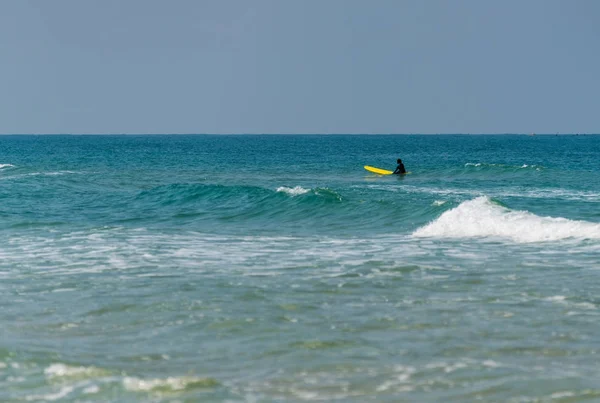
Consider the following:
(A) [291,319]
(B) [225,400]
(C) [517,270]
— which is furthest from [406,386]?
(C) [517,270]

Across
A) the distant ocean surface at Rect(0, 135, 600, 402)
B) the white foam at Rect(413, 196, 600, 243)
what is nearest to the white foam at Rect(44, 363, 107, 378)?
the distant ocean surface at Rect(0, 135, 600, 402)

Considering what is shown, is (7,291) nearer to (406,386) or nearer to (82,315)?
(82,315)

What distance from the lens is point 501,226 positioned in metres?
23.6

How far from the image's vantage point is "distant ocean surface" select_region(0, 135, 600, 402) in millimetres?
9703

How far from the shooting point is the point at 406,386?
374 inches

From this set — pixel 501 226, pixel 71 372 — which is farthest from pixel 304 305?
pixel 501 226

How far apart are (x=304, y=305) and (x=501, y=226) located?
1136 centimetres

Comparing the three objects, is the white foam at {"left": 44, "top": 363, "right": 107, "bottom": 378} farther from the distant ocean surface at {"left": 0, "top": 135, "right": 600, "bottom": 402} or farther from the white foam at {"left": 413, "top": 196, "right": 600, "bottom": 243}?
the white foam at {"left": 413, "top": 196, "right": 600, "bottom": 243}

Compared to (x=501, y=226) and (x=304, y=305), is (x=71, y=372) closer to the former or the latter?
(x=304, y=305)

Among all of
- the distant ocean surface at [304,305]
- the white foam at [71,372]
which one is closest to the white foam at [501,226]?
the distant ocean surface at [304,305]

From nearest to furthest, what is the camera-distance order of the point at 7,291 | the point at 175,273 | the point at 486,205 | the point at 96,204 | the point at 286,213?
the point at 7,291 → the point at 175,273 → the point at 486,205 → the point at 286,213 → the point at 96,204

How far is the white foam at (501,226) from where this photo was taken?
22.0 meters

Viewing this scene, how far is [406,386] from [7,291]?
27.6ft

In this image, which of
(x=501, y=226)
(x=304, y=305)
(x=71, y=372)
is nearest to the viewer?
(x=71, y=372)
